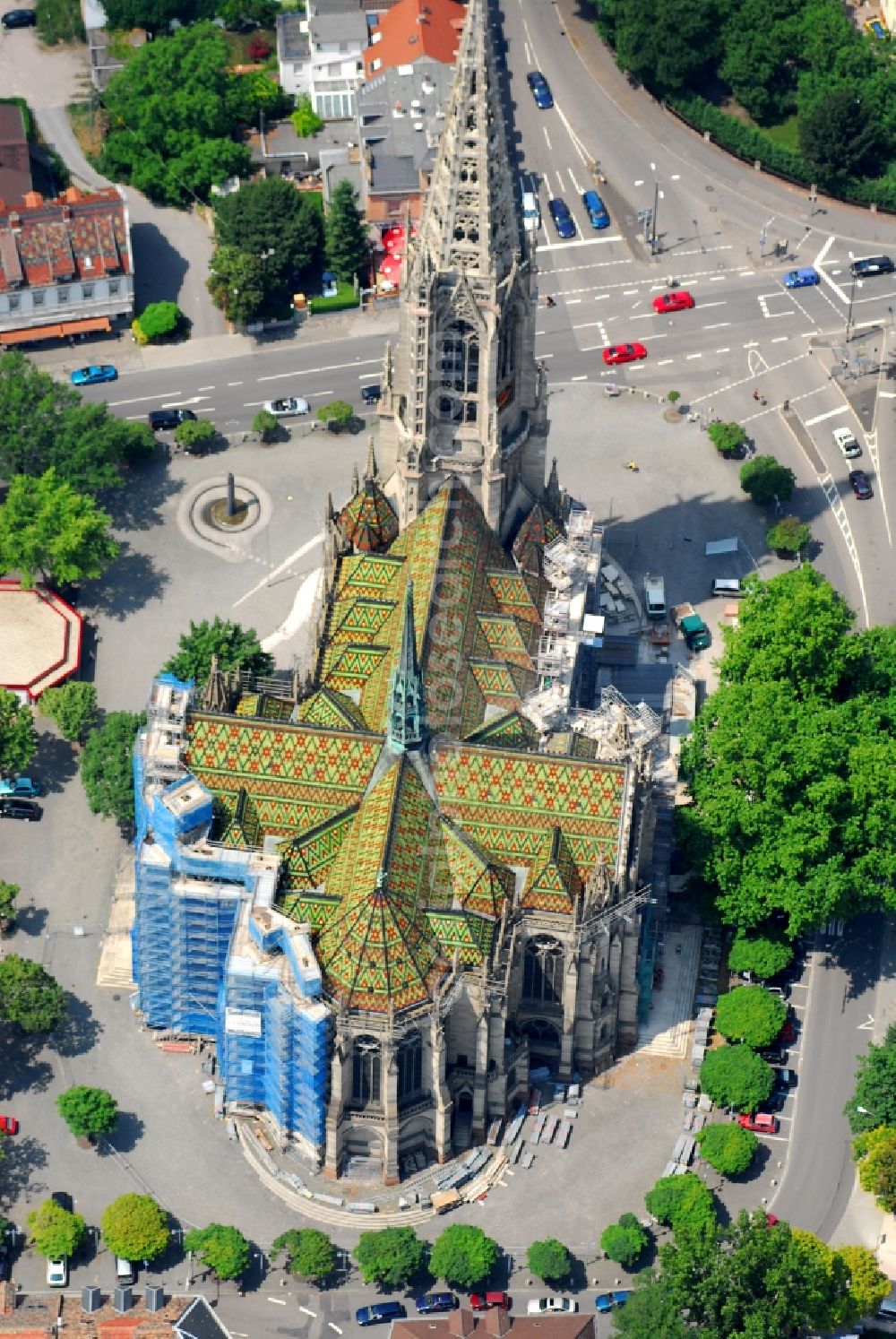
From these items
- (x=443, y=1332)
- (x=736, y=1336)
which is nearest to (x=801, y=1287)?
(x=736, y=1336)

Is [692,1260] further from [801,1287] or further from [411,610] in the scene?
[411,610]

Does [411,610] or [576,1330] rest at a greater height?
[411,610]

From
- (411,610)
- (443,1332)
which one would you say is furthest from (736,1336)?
(411,610)

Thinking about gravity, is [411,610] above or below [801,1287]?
above

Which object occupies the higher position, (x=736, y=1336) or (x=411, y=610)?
(x=411, y=610)

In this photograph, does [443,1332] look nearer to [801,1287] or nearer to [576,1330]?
[576,1330]

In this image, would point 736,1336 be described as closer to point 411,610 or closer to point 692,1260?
point 692,1260

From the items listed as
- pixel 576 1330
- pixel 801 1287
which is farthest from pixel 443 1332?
pixel 801 1287
